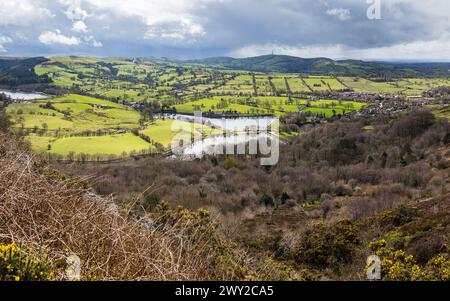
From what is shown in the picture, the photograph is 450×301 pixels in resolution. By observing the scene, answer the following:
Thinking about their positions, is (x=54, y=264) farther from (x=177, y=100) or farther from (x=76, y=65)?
(x=76, y=65)

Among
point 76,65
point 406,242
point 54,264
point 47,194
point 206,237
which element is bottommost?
point 406,242

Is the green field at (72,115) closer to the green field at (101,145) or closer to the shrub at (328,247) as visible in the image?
the green field at (101,145)

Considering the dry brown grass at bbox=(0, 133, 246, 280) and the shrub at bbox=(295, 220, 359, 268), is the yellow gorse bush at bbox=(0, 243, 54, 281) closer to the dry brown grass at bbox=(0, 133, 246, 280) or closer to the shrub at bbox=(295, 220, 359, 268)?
the dry brown grass at bbox=(0, 133, 246, 280)

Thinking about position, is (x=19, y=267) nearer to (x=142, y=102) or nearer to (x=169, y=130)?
(x=169, y=130)

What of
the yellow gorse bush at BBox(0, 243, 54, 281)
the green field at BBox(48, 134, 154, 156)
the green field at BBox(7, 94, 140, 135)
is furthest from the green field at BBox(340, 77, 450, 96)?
the yellow gorse bush at BBox(0, 243, 54, 281)

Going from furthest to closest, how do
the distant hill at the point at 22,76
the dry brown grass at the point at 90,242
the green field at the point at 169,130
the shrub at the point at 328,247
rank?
the distant hill at the point at 22,76 < the green field at the point at 169,130 < the shrub at the point at 328,247 < the dry brown grass at the point at 90,242

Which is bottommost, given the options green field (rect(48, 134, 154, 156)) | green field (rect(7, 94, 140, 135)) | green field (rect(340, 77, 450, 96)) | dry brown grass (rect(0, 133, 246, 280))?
green field (rect(48, 134, 154, 156))

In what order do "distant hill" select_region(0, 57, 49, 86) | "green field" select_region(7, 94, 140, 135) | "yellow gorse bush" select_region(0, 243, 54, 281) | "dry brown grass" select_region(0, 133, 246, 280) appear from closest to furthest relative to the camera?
"yellow gorse bush" select_region(0, 243, 54, 281) → "dry brown grass" select_region(0, 133, 246, 280) → "green field" select_region(7, 94, 140, 135) → "distant hill" select_region(0, 57, 49, 86)

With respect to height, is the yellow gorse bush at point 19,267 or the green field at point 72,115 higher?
the yellow gorse bush at point 19,267

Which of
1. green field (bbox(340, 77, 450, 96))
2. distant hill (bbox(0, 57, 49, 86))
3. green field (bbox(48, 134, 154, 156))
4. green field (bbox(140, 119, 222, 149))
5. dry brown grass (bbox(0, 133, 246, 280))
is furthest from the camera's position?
distant hill (bbox(0, 57, 49, 86))

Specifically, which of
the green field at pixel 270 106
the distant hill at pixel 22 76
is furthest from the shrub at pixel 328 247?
the distant hill at pixel 22 76
